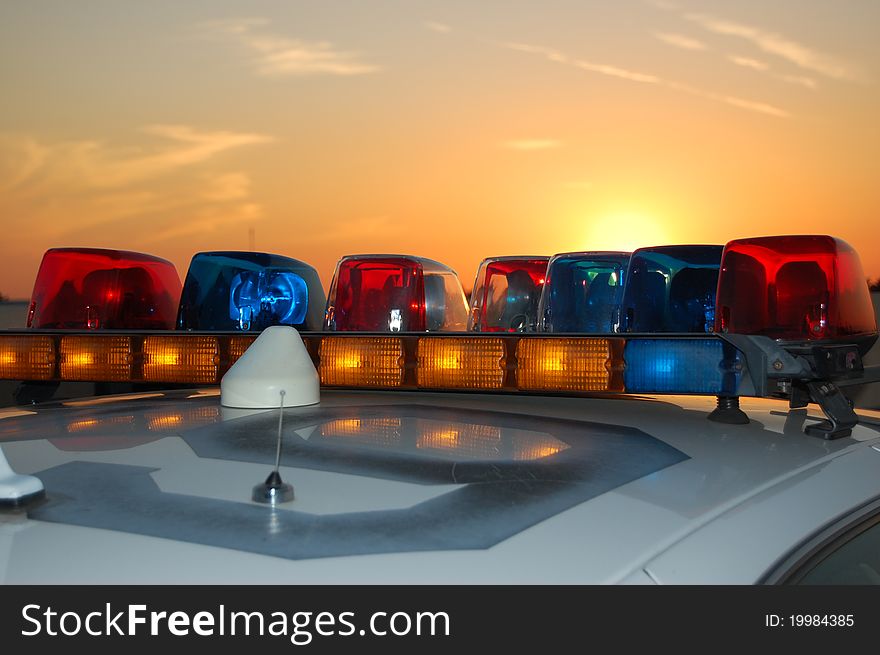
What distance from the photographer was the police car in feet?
3.08

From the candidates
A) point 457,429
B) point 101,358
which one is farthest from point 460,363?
point 101,358

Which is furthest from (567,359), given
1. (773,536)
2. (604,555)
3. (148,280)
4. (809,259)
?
(148,280)

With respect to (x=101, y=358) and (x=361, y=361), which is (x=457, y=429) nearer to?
(x=361, y=361)

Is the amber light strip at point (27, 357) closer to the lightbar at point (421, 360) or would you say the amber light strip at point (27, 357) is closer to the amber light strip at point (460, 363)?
the lightbar at point (421, 360)

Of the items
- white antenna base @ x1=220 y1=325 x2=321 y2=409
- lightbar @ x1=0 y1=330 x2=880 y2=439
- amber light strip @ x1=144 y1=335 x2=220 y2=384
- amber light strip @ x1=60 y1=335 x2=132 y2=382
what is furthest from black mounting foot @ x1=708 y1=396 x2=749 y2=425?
amber light strip @ x1=60 y1=335 x2=132 y2=382

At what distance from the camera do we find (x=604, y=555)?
92cm

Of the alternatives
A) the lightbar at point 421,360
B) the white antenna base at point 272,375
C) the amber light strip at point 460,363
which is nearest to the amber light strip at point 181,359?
the lightbar at point 421,360

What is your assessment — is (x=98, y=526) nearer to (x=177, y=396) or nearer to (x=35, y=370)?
(x=177, y=396)

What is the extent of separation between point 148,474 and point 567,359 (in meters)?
1.04

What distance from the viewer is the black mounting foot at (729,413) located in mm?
1780

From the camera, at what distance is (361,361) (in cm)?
211

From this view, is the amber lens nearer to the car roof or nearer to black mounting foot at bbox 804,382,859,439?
the car roof

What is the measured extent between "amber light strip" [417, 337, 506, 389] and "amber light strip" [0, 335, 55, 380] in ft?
3.59

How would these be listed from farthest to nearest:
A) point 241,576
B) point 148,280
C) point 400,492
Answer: point 148,280 < point 400,492 < point 241,576
